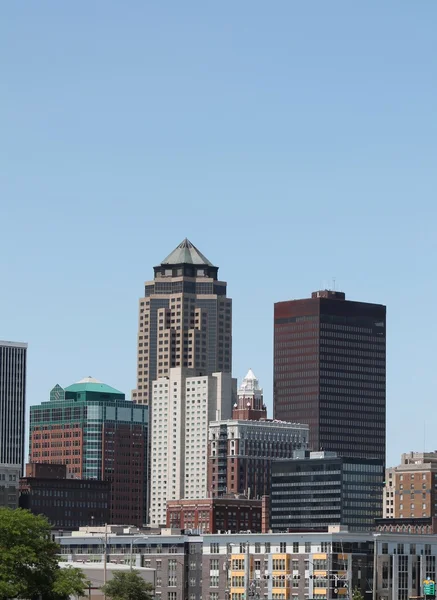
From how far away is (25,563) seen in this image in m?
196

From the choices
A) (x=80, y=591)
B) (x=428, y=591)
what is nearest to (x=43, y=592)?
(x=80, y=591)

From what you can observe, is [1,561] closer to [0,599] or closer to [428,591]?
[0,599]

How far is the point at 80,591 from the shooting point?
19875cm

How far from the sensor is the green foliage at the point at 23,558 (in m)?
192

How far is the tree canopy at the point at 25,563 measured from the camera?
19175cm

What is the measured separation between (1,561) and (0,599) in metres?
4.34

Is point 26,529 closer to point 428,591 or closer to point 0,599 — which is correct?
point 0,599

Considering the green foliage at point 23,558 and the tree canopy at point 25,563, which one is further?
the tree canopy at point 25,563

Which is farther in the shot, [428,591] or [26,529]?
[26,529]

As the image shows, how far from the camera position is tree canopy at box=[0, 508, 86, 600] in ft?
629

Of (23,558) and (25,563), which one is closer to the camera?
(23,558)

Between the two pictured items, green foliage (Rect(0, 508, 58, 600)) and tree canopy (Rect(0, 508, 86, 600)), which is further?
tree canopy (Rect(0, 508, 86, 600))

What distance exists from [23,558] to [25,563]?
6.71 ft

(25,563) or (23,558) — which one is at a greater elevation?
(23,558)
